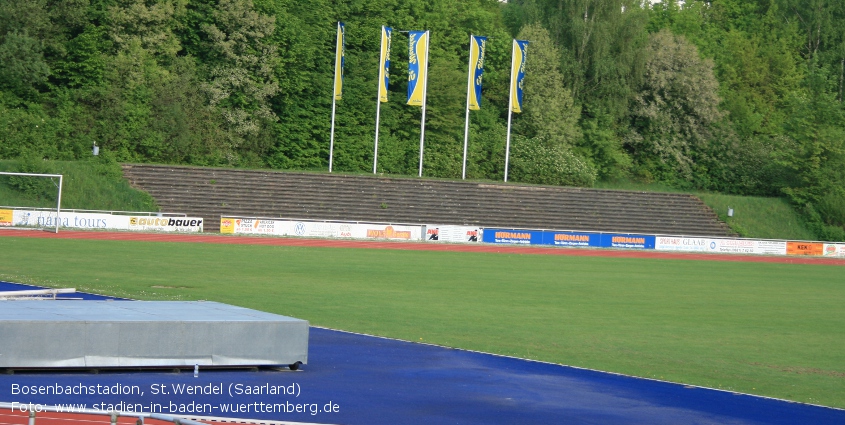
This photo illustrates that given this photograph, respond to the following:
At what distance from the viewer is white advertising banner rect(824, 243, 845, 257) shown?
59.2 m

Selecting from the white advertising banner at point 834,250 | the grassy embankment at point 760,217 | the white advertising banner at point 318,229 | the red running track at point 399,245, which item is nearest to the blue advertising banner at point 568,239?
the red running track at point 399,245

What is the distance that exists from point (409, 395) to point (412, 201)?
148 feet

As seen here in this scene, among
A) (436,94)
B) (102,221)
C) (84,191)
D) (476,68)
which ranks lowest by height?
(102,221)

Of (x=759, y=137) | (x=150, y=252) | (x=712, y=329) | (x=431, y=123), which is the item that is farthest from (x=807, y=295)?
(x=759, y=137)

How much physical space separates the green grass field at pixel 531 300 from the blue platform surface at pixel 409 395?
1759 millimetres

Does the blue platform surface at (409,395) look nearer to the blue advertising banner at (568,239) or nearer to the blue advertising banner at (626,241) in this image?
the blue advertising banner at (568,239)

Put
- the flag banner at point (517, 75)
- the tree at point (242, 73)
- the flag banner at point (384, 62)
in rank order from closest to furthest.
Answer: the flag banner at point (384, 62)
the flag banner at point (517, 75)
the tree at point (242, 73)

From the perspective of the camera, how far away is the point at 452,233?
168ft

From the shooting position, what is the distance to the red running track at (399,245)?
41531mm

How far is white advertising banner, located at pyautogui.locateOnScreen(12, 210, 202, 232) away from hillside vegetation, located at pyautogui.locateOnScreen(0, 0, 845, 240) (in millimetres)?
9099

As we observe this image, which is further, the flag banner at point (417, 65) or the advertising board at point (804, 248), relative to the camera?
the advertising board at point (804, 248)

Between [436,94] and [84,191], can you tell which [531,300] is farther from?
[436,94]

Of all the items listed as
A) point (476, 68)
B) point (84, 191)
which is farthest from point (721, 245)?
point (84, 191)

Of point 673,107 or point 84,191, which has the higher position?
point 673,107
